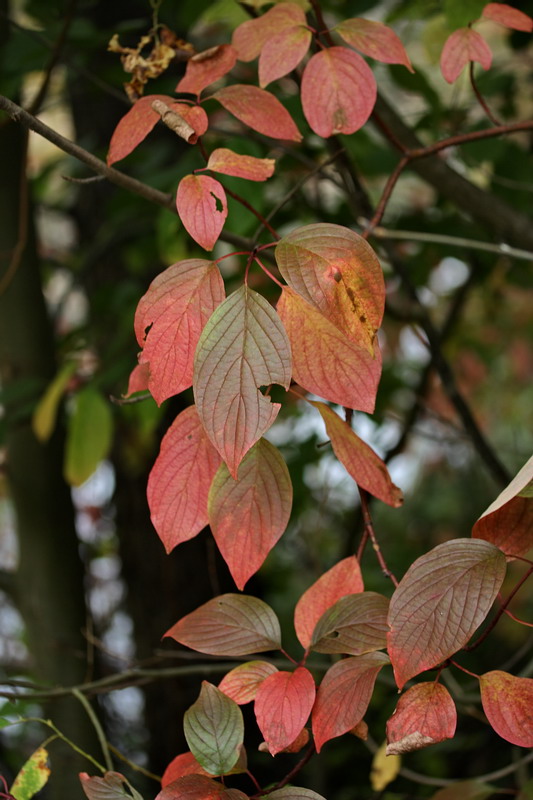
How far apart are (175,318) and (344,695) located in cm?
26

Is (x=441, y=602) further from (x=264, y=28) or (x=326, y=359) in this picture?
(x=264, y=28)

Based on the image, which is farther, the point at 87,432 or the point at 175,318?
the point at 87,432

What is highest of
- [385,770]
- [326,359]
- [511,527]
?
[326,359]

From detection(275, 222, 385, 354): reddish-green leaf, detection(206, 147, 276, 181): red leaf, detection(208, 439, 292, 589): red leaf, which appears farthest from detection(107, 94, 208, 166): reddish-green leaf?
detection(208, 439, 292, 589): red leaf

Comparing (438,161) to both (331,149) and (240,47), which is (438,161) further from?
(240,47)

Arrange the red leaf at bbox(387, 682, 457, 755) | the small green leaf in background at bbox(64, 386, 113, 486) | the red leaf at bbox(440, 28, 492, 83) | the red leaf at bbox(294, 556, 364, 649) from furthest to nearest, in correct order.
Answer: the small green leaf in background at bbox(64, 386, 113, 486)
the red leaf at bbox(440, 28, 492, 83)
the red leaf at bbox(294, 556, 364, 649)
the red leaf at bbox(387, 682, 457, 755)

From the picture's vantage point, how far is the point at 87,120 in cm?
192

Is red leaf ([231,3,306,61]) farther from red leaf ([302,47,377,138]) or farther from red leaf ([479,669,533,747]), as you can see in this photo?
red leaf ([479,669,533,747])

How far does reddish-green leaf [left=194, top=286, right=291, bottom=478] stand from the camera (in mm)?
438

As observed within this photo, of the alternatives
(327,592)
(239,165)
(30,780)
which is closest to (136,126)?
(239,165)

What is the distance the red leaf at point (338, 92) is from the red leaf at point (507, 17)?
179mm

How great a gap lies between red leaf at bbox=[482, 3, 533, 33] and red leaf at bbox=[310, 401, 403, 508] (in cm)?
42

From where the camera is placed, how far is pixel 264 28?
61cm

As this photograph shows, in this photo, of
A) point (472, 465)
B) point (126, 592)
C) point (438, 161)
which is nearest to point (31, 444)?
point (126, 592)
